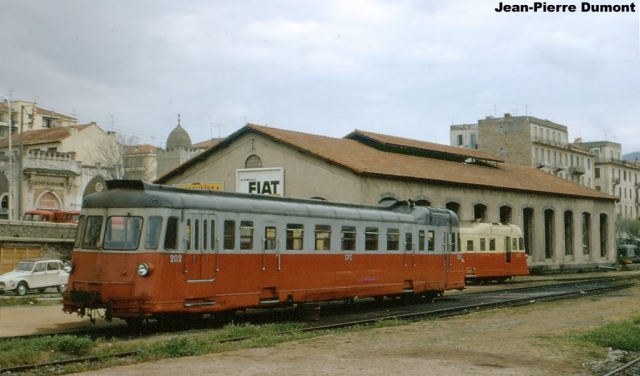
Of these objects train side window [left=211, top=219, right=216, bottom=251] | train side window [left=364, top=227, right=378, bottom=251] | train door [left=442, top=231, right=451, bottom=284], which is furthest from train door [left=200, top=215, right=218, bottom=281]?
train door [left=442, top=231, right=451, bottom=284]

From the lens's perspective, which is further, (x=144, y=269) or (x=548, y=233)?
(x=548, y=233)

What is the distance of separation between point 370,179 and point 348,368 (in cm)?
2388

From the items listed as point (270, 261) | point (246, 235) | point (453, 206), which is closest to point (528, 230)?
point (453, 206)

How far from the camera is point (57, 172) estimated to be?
59.1 metres

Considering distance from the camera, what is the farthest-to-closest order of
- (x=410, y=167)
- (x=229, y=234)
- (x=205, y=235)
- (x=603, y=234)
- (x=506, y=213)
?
(x=603, y=234) < (x=506, y=213) < (x=410, y=167) < (x=229, y=234) < (x=205, y=235)

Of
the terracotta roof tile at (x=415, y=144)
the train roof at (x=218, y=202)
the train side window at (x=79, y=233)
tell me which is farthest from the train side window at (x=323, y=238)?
the terracotta roof tile at (x=415, y=144)

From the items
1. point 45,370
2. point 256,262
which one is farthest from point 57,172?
point 45,370

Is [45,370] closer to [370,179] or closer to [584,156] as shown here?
[370,179]

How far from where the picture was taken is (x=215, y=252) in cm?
1667

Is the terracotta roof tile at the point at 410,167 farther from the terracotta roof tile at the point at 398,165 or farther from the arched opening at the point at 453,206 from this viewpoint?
the arched opening at the point at 453,206

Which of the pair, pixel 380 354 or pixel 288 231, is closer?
pixel 380 354

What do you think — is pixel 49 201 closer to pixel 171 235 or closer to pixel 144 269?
pixel 171 235

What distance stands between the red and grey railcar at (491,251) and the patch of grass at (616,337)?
62.0 feet

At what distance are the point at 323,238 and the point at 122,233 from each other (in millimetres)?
5898
